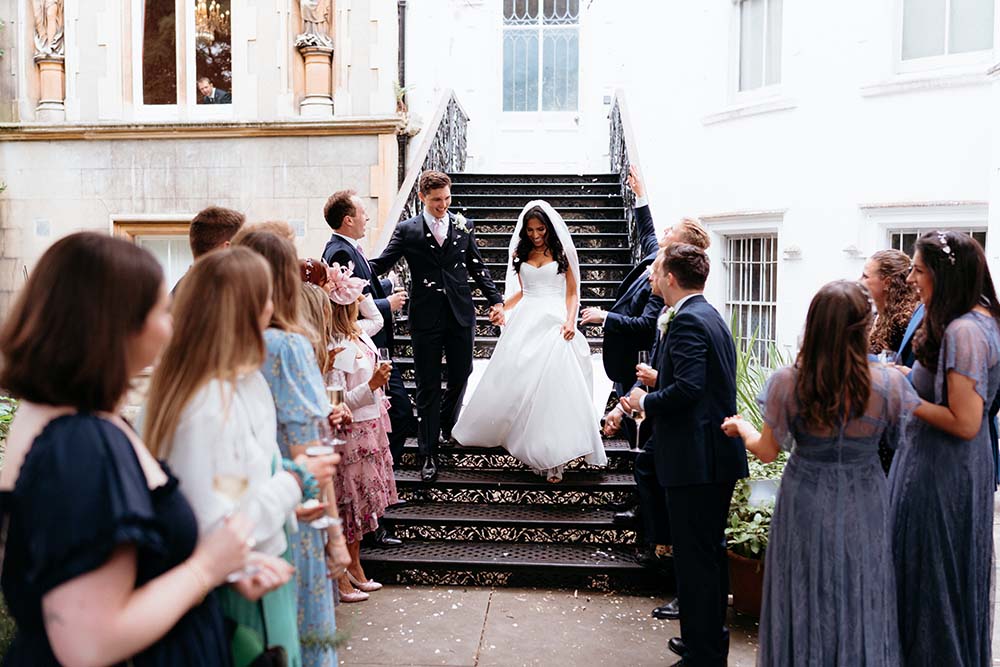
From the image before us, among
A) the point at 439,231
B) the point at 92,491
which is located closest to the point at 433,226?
the point at 439,231

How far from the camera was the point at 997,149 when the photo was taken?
7309 millimetres

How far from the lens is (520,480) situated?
20.4 feet

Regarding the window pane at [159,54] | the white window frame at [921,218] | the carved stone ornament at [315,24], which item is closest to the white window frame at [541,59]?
the carved stone ornament at [315,24]

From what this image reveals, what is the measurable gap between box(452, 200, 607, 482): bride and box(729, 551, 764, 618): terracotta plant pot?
1.39m

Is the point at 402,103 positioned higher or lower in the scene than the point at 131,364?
higher

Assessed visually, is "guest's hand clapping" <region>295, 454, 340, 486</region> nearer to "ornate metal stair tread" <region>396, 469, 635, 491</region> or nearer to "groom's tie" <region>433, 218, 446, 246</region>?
"ornate metal stair tread" <region>396, 469, 635, 491</region>

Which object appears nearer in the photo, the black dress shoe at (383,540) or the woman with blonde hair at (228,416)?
the woman with blonde hair at (228,416)

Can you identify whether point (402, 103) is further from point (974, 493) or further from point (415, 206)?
point (974, 493)

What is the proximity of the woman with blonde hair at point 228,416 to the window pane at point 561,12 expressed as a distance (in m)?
12.1

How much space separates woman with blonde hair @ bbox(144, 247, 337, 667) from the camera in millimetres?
2041

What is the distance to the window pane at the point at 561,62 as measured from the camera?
13461mm

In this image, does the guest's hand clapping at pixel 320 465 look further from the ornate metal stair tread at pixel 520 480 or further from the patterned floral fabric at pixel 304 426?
the ornate metal stair tread at pixel 520 480

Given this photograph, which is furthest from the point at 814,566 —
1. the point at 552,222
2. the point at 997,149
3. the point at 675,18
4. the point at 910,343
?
the point at 675,18

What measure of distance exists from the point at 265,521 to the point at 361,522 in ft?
9.82
